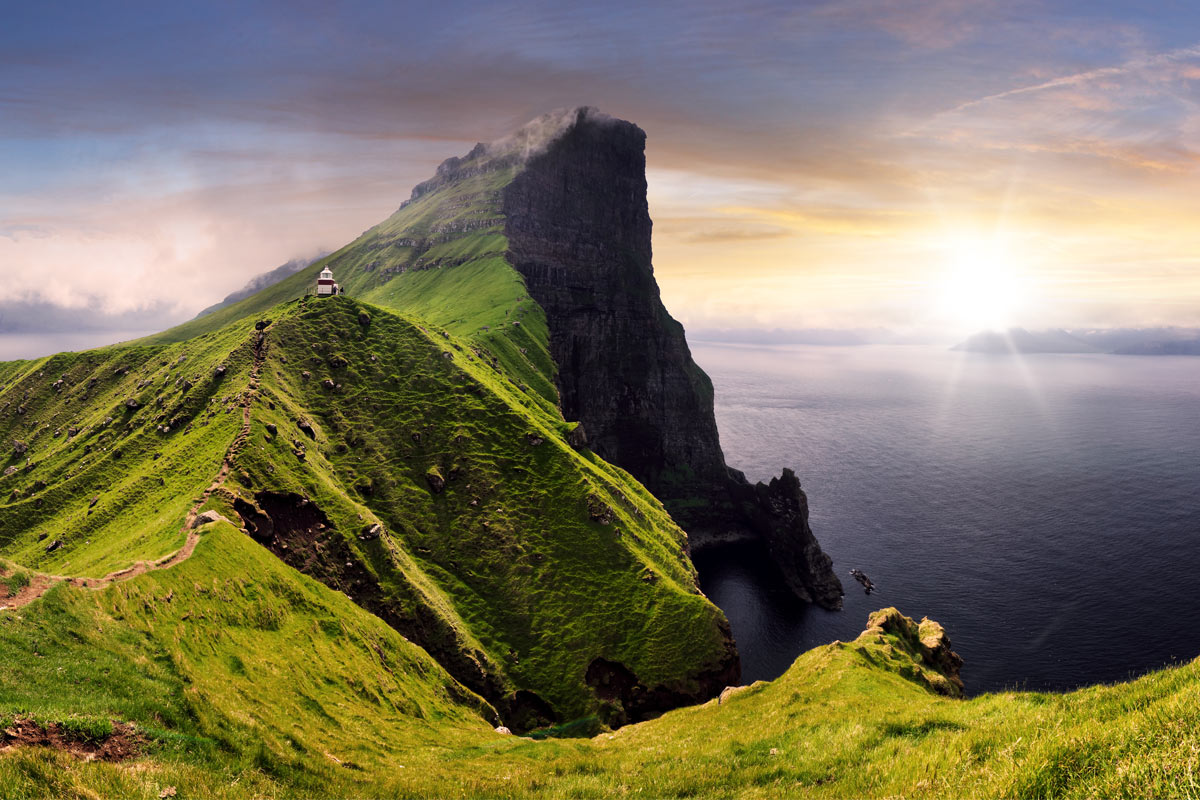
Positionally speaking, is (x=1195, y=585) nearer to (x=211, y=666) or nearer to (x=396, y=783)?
(x=396, y=783)

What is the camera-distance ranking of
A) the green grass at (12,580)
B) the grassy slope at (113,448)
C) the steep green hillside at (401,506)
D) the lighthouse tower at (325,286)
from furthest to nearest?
1. the lighthouse tower at (325,286)
2. the steep green hillside at (401,506)
3. the grassy slope at (113,448)
4. the green grass at (12,580)

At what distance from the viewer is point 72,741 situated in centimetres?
1848

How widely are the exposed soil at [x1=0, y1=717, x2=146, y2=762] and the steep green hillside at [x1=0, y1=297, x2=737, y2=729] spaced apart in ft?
128

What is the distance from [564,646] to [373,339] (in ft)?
268

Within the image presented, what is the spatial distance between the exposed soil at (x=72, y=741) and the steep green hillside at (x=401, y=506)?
3903cm

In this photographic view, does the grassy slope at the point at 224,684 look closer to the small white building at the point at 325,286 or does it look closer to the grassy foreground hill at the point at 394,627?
the grassy foreground hill at the point at 394,627

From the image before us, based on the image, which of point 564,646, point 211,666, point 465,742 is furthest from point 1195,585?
point 211,666

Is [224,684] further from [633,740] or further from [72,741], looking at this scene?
[633,740]

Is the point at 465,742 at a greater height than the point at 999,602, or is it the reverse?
the point at 465,742

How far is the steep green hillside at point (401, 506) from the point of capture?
3002 inches

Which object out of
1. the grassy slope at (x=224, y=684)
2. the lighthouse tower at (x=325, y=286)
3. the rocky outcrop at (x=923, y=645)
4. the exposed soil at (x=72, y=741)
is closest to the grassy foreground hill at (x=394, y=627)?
the exposed soil at (x=72, y=741)

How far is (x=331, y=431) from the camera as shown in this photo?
10462 cm

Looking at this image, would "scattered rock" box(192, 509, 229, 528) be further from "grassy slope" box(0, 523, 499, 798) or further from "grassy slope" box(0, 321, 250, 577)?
"grassy slope" box(0, 321, 250, 577)

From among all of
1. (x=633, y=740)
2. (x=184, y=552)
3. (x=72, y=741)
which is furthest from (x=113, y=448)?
(x=633, y=740)
